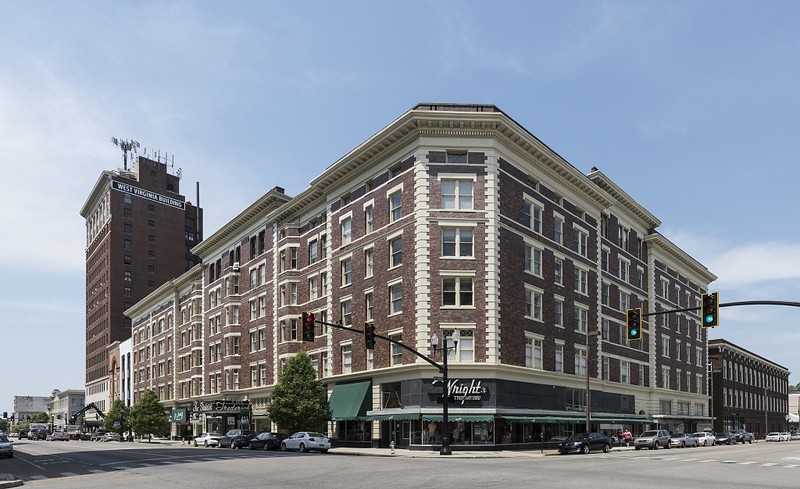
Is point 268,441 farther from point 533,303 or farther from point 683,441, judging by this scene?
point 683,441

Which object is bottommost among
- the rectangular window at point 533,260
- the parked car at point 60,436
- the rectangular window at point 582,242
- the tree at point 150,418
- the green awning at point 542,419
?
the parked car at point 60,436

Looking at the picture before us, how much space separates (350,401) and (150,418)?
47465 mm

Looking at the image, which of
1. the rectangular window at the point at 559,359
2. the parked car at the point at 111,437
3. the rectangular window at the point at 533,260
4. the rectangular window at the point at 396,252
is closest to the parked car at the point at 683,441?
the rectangular window at the point at 559,359

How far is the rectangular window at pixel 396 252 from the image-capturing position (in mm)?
52750

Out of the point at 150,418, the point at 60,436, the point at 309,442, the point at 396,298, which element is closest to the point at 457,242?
the point at 396,298

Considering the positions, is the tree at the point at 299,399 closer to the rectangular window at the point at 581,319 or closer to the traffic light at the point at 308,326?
the rectangular window at the point at 581,319

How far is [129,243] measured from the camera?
484ft

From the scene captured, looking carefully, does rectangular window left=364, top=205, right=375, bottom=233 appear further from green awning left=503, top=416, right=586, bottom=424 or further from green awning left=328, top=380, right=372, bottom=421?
green awning left=503, top=416, right=586, bottom=424

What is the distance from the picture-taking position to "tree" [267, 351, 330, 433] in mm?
56688

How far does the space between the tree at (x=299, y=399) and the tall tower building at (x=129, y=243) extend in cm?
9324

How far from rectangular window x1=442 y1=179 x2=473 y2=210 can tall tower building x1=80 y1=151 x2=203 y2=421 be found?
10739cm

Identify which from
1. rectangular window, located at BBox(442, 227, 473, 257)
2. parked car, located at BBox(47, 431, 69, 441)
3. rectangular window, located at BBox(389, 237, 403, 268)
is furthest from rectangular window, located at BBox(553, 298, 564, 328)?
parked car, located at BBox(47, 431, 69, 441)

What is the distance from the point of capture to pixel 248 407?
7275cm

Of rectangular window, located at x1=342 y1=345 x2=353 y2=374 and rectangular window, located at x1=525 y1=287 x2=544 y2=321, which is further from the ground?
rectangular window, located at x1=525 y1=287 x2=544 y2=321
